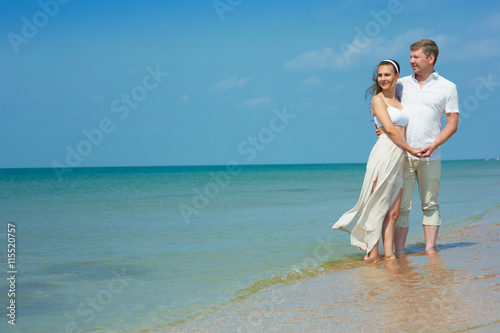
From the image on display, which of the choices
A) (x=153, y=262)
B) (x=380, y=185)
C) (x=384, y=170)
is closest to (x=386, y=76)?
(x=384, y=170)

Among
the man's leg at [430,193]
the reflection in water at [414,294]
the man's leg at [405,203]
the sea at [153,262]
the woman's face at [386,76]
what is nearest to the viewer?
the reflection in water at [414,294]

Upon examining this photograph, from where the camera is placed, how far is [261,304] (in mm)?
4250

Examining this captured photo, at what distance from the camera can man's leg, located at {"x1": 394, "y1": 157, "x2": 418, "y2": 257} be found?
556 cm

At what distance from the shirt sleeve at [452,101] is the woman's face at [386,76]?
1.98ft

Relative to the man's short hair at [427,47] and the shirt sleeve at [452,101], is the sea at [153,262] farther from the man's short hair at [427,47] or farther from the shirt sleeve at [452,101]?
the man's short hair at [427,47]

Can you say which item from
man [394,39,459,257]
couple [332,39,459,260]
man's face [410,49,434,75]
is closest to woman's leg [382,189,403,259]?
couple [332,39,459,260]

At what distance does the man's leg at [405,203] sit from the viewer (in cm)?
556

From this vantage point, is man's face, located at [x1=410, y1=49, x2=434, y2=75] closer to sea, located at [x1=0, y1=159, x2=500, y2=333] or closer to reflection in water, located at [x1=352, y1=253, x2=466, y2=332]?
reflection in water, located at [x1=352, y1=253, x2=466, y2=332]

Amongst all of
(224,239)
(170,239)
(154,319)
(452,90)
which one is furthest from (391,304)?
(170,239)

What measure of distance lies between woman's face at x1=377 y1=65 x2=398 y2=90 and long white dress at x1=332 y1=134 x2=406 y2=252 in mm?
554

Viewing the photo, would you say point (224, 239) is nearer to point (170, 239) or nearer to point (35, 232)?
point (170, 239)

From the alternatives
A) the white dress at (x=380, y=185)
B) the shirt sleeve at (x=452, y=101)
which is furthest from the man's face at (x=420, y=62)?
the white dress at (x=380, y=185)

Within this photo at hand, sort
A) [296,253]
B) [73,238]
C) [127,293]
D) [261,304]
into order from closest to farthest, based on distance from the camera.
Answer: [261,304]
[127,293]
[296,253]
[73,238]

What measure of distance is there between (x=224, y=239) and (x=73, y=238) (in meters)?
2.83
